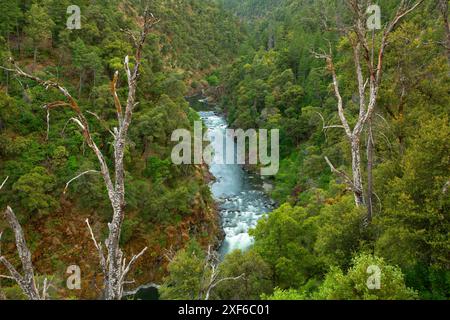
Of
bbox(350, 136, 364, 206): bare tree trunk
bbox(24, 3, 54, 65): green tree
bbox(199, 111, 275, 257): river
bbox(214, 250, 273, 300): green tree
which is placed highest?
bbox(24, 3, 54, 65): green tree

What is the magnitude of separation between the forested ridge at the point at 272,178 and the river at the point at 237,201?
1520mm

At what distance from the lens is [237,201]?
42062 millimetres

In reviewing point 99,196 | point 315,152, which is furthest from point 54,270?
point 315,152

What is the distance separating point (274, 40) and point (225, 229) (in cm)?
6116

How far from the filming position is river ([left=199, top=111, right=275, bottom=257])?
35.8 metres

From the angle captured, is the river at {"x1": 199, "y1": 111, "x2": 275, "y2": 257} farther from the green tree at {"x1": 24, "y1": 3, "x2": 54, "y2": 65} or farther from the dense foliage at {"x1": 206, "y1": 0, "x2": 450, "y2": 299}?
the green tree at {"x1": 24, "y1": 3, "x2": 54, "y2": 65}

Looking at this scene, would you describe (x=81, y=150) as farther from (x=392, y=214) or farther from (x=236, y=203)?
(x=392, y=214)

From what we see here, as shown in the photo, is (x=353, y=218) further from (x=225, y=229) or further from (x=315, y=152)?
(x=315, y=152)

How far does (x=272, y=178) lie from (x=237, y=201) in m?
8.21

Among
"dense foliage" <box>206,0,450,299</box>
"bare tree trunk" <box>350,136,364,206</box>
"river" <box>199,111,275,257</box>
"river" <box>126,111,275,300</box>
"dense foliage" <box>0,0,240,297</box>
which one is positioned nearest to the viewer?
"dense foliage" <box>206,0,450,299</box>

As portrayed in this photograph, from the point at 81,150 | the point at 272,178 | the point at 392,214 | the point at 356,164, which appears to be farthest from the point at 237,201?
the point at 356,164

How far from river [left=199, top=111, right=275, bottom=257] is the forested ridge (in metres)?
1.52

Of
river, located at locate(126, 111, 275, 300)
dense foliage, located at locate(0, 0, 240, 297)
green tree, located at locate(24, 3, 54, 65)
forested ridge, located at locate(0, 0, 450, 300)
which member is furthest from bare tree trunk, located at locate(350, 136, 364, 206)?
green tree, located at locate(24, 3, 54, 65)

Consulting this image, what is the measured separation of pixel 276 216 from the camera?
21312 millimetres
